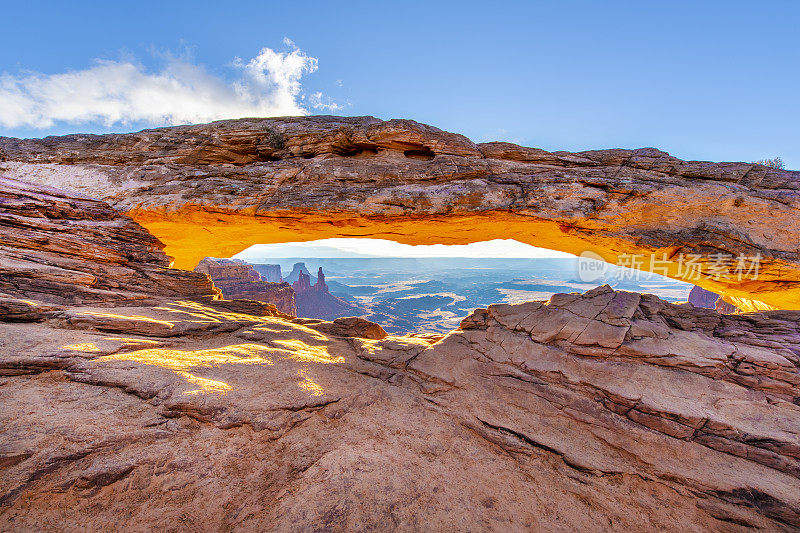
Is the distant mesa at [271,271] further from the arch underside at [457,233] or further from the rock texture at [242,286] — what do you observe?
the arch underside at [457,233]

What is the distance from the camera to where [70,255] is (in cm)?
1220

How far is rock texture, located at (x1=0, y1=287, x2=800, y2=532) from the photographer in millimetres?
4582

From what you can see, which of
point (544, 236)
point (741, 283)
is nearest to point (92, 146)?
point (544, 236)

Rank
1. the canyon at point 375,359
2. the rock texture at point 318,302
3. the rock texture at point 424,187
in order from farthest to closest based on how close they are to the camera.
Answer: the rock texture at point 318,302, the rock texture at point 424,187, the canyon at point 375,359

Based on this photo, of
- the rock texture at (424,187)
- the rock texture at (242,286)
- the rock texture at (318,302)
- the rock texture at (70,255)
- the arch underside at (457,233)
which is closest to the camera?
the rock texture at (70,255)

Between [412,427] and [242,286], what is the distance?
195 ft

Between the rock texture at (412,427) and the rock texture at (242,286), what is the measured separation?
49060 mm

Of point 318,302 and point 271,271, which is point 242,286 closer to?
point 318,302

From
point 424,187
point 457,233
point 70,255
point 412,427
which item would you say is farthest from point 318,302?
point 412,427

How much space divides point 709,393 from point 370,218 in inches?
509

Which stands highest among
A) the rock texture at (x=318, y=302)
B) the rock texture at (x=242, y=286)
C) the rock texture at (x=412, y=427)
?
the rock texture at (x=412, y=427)

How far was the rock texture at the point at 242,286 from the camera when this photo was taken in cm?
5531

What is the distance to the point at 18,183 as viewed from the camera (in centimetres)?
1258

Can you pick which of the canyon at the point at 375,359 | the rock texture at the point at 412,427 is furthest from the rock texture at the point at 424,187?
the rock texture at the point at 412,427
